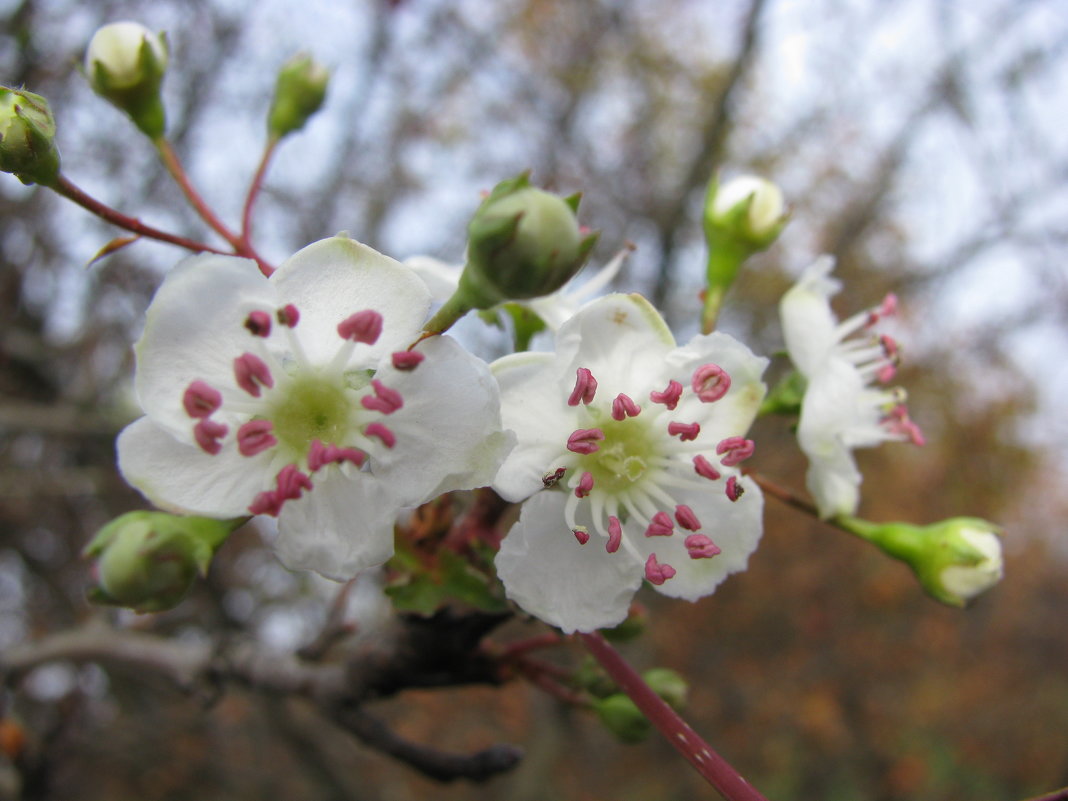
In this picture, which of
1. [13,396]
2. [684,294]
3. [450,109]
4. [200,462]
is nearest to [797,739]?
[684,294]

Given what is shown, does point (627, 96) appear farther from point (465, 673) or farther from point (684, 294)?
point (465, 673)

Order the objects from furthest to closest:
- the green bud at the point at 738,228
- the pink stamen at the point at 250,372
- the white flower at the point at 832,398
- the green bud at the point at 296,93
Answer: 1. the green bud at the point at 296,93
2. the green bud at the point at 738,228
3. the white flower at the point at 832,398
4. the pink stamen at the point at 250,372

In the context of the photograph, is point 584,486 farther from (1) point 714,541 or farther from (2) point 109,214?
(2) point 109,214

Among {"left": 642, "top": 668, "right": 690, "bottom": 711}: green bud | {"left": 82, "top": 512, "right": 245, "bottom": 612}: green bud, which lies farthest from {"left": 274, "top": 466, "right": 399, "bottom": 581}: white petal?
{"left": 642, "top": 668, "right": 690, "bottom": 711}: green bud

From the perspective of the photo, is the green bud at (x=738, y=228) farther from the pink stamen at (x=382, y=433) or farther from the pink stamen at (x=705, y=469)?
the pink stamen at (x=382, y=433)

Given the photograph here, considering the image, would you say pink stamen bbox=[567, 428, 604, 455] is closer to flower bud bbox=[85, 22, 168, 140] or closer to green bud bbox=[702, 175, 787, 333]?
green bud bbox=[702, 175, 787, 333]

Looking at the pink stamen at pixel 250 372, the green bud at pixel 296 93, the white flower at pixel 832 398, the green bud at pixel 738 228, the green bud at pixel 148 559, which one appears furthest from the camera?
the green bud at pixel 296 93

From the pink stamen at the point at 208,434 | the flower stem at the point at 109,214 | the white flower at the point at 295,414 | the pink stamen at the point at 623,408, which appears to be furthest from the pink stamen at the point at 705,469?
the flower stem at the point at 109,214

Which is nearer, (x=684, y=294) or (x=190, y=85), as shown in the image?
(x=190, y=85)
